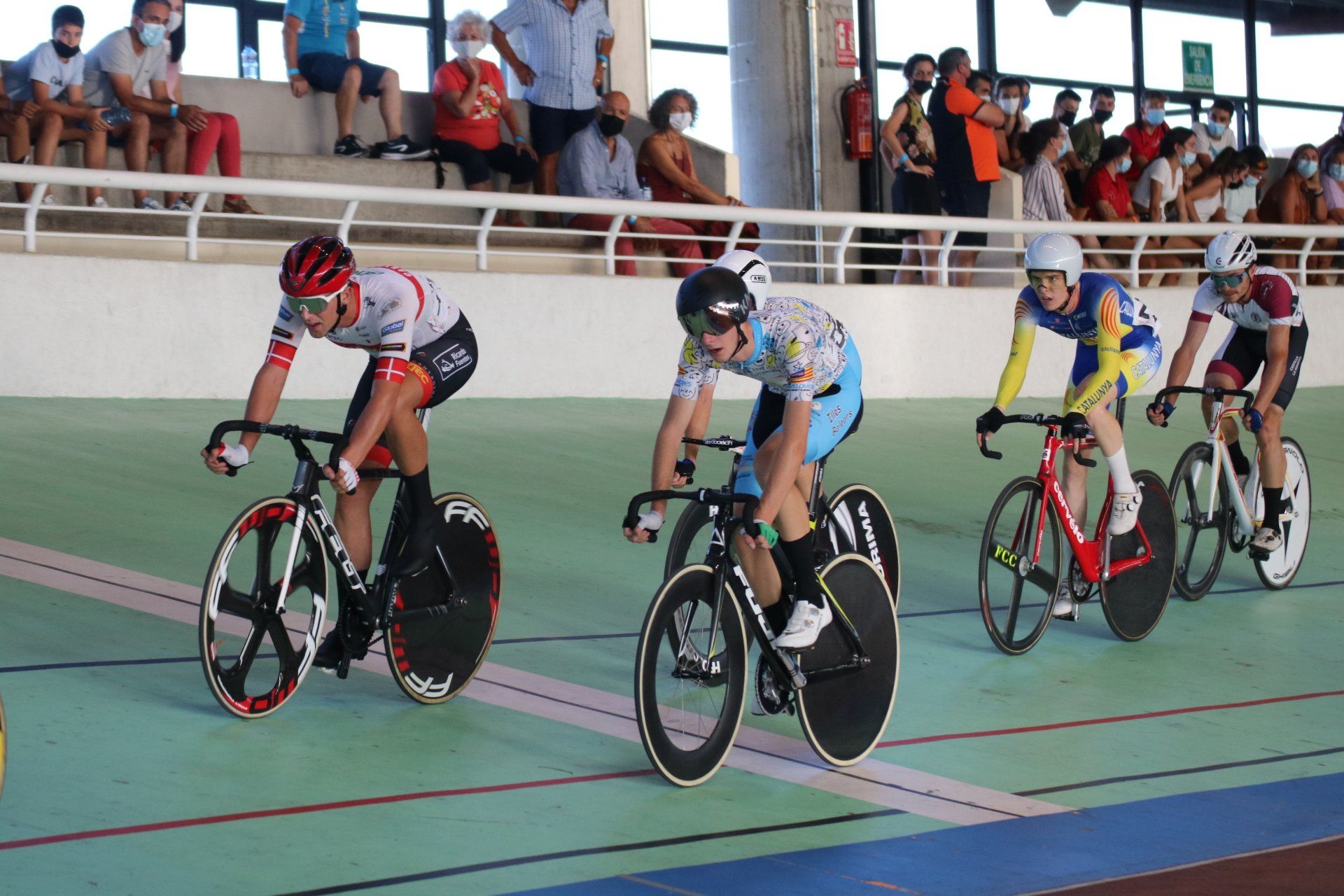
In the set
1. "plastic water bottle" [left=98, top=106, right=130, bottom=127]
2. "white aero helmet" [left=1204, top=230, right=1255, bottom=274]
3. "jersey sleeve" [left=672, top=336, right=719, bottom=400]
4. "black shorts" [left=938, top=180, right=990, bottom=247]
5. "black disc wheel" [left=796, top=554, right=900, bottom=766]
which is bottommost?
"black disc wheel" [left=796, top=554, right=900, bottom=766]

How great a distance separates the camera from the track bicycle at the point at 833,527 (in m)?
5.29

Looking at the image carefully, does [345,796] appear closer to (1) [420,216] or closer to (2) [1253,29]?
(1) [420,216]

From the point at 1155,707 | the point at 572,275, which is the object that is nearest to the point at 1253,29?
the point at 572,275

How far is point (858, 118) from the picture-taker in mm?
13859

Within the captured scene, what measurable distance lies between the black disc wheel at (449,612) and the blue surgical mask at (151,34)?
600cm

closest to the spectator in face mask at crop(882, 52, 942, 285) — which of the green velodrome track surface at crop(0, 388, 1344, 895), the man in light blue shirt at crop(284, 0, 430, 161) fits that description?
the man in light blue shirt at crop(284, 0, 430, 161)

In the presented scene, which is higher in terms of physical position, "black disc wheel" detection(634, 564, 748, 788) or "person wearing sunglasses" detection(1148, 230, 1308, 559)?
"person wearing sunglasses" detection(1148, 230, 1308, 559)

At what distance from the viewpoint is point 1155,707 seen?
5.41m

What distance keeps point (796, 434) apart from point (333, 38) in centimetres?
818

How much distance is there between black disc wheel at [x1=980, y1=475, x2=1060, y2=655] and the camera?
5.90m

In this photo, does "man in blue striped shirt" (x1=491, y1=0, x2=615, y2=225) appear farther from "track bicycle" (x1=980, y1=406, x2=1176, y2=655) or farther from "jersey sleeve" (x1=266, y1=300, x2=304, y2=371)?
"jersey sleeve" (x1=266, y1=300, x2=304, y2=371)

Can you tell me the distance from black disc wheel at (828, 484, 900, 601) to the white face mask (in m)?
6.24

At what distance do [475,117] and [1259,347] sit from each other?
5.90 m

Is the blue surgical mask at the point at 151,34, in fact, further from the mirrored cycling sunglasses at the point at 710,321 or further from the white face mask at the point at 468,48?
the mirrored cycling sunglasses at the point at 710,321
